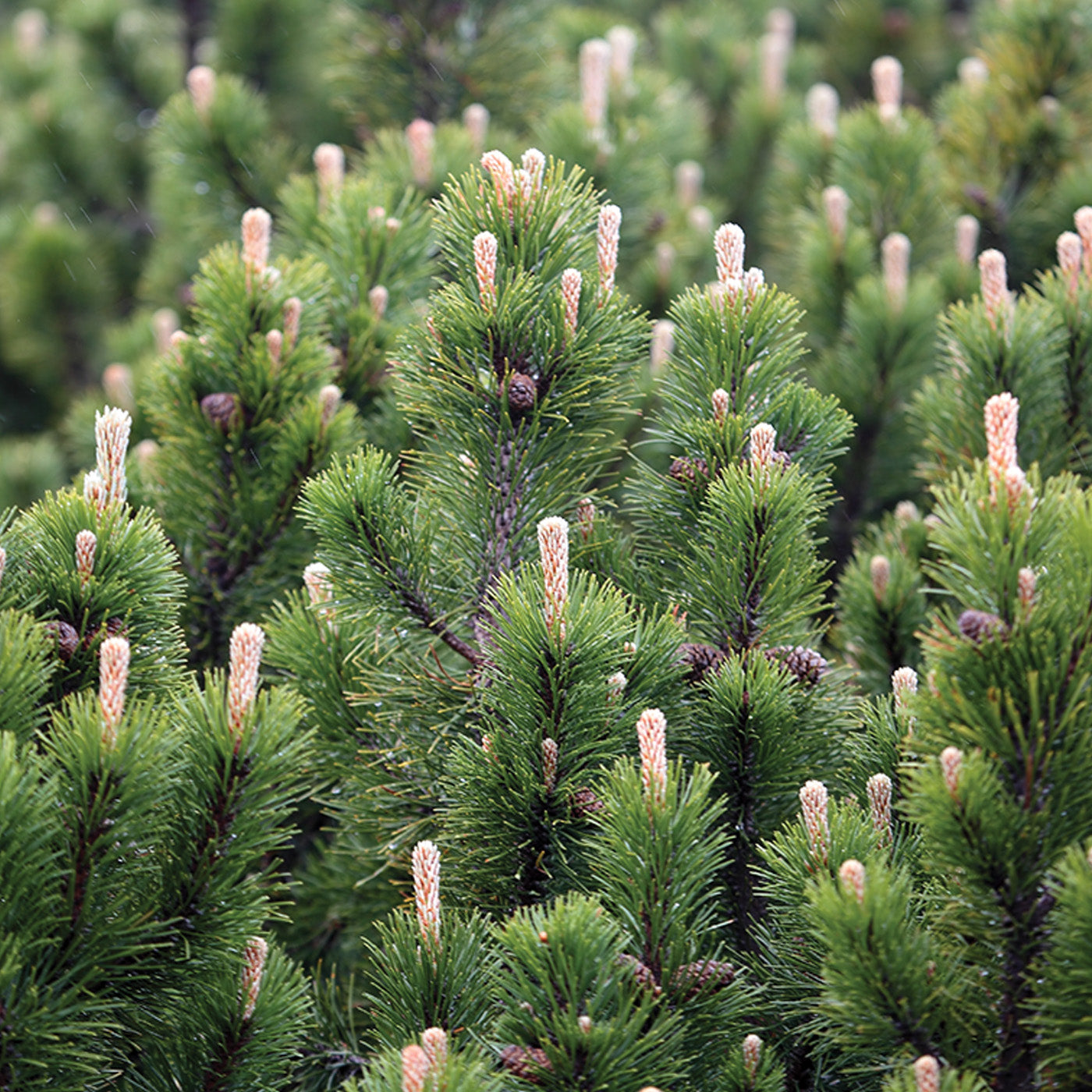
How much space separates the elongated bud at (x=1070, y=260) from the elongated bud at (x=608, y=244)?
0.77m

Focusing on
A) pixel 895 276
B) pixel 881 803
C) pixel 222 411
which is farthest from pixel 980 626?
pixel 895 276

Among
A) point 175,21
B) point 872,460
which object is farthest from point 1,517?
point 175,21

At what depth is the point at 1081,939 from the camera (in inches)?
40.7

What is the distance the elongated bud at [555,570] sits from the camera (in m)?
1.22

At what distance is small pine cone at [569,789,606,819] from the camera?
4.27ft

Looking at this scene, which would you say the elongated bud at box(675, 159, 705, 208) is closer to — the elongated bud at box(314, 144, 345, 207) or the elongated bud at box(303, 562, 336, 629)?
the elongated bud at box(314, 144, 345, 207)

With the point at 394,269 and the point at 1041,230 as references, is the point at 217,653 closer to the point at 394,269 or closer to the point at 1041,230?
the point at 394,269

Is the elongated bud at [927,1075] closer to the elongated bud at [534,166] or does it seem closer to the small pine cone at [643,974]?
the small pine cone at [643,974]

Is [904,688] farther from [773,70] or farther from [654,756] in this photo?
[773,70]

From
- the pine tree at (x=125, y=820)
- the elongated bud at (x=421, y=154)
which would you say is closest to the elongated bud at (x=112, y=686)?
the pine tree at (x=125, y=820)

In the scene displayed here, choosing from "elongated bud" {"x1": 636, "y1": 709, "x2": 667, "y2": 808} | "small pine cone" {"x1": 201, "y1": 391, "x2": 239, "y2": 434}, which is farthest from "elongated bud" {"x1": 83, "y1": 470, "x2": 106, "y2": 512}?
"elongated bud" {"x1": 636, "y1": 709, "x2": 667, "y2": 808}

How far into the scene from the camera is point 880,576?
1.83 metres

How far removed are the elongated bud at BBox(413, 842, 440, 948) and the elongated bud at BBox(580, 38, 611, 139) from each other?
1.69m

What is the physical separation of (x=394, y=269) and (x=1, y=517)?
0.88 m
